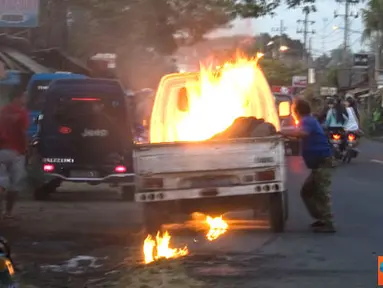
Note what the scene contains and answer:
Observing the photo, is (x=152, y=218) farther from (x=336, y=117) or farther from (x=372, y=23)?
(x=372, y=23)

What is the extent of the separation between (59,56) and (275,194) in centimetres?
2286

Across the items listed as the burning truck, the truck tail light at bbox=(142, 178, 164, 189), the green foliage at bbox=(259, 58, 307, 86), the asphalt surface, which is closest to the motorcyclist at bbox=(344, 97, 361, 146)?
the asphalt surface

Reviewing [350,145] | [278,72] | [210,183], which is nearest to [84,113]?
[210,183]

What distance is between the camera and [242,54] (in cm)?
1288

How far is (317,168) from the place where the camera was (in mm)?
10789

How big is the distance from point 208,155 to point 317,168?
1.68 meters

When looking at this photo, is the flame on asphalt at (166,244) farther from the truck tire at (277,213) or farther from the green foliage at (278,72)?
the green foliage at (278,72)

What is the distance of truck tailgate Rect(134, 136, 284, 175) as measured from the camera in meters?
9.91

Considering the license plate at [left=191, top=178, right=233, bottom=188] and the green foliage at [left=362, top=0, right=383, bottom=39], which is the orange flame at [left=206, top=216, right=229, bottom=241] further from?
the green foliage at [left=362, top=0, right=383, bottom=39]

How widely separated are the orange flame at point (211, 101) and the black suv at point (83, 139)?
5.61 ft

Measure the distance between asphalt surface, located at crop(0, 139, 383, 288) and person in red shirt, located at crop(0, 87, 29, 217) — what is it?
1.72 feet

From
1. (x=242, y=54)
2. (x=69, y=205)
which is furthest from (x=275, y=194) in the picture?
(x=69, y=205)

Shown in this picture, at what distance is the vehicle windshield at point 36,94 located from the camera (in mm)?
20250

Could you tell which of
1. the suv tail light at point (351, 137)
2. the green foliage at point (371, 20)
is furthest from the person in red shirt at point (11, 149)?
the green foliage at point (371, 20)
